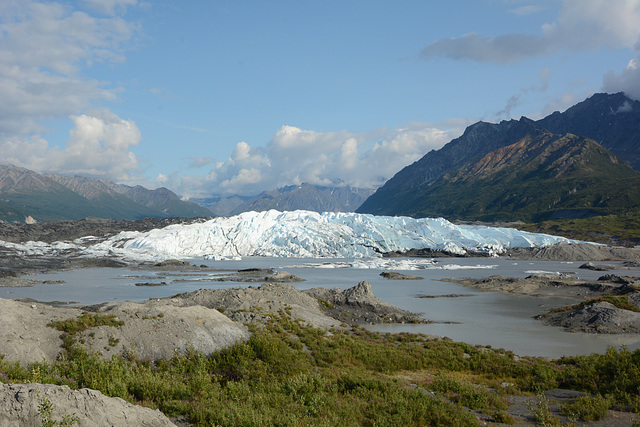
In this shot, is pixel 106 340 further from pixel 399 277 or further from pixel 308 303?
pixel 399 277

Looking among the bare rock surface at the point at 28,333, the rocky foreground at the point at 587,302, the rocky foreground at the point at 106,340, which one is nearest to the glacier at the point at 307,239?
the rocky foreground at the point at 587,302

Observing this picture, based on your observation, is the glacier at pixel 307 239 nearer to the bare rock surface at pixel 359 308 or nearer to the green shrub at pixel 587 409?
the bare rock surface at pixel 359 308

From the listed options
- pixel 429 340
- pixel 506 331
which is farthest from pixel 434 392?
pixel 506 331

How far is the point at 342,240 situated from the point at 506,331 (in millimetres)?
81196

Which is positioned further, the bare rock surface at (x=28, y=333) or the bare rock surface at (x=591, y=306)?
the bare rock surface at (x=591, y=306)

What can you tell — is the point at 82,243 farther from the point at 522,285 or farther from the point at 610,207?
the point at 610,207

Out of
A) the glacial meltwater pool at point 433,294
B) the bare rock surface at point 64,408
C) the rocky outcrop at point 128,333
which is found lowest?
the glacial meltwater pool at point 433,294

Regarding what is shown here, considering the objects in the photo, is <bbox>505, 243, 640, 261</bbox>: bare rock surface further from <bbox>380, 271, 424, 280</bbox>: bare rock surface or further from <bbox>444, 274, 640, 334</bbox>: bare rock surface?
<bbox>444, 274, 640, 334</bbox>: bare rock surface

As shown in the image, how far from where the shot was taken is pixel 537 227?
16012cm

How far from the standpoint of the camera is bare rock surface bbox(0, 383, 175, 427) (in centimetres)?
792

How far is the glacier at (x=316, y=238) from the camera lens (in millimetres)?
112000

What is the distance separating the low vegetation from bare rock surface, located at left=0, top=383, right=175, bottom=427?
6.02ft

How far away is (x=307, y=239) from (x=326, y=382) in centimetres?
10073

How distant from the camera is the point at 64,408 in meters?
8.22
